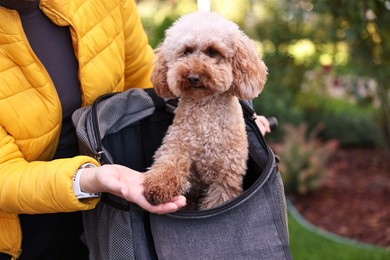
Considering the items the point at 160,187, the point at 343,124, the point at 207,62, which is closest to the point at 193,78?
the point at 207,62

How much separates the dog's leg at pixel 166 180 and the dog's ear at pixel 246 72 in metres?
0.27

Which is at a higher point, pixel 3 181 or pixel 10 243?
pixel 3 181

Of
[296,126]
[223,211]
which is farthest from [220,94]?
[296,126]

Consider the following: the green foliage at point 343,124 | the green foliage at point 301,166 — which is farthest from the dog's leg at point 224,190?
the green foliage at point 343,124

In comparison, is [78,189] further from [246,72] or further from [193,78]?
[246,72]

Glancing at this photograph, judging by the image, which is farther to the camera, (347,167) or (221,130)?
(347,167)

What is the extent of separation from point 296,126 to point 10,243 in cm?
412

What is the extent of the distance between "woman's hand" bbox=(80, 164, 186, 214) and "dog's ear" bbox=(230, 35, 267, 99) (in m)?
0.45

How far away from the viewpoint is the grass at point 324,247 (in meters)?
3.56

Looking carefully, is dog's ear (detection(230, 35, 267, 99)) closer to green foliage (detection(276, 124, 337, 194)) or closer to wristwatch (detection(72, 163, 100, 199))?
wristwatch (detection(72, 163, 100, 199))

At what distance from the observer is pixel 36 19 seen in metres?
1.81

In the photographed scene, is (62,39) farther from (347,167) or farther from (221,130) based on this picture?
(347,167)

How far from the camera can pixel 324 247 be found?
3.76 m

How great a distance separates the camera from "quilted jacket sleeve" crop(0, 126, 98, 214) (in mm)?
1563
